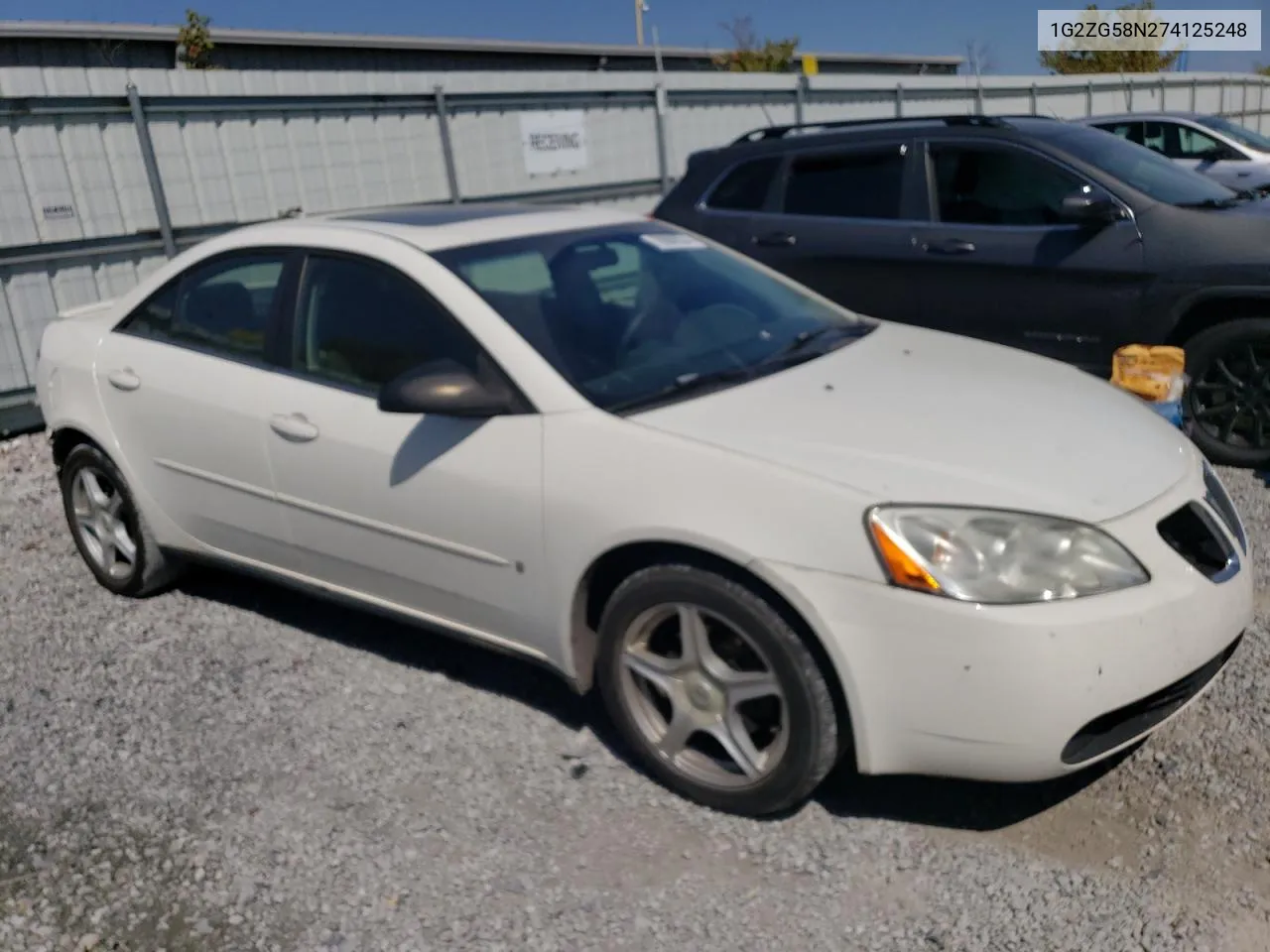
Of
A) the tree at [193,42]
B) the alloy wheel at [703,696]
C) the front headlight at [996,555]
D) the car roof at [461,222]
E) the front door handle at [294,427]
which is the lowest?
the alloy wheel at [703,696]

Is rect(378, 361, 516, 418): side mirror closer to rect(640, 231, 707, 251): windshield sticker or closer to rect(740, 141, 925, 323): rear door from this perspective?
rect(640, 231, 707, 251): windshield sticker

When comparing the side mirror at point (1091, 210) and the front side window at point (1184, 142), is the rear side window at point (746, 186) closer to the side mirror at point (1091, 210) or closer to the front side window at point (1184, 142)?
the side mirror at point (1091, 210)

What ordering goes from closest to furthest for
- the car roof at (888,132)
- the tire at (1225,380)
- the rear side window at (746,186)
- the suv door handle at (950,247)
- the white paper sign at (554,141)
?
the tire at (1225,380)
the suv door handle at (950,247)
the car roof at (888,132)
the rear side window at (746,186)
the white paper sign at (554,141)

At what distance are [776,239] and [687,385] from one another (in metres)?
3.74

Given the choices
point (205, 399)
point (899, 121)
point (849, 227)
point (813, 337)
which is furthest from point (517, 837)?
point (899, 121)

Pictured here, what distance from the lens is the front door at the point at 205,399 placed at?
12.9 ft

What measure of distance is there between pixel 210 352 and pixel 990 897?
304 centimetres

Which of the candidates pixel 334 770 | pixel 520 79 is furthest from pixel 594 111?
pixel 334 770

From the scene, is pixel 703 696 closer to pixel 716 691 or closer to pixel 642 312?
pixel 716 691

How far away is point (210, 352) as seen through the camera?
4.11m

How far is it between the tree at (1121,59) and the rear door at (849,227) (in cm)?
3314

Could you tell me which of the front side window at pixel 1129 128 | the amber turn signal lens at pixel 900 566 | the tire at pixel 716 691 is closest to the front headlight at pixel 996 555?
the amber turn signal lens at pixel 900 566

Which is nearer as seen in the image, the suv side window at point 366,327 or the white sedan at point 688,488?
the white sedan at point 688,488

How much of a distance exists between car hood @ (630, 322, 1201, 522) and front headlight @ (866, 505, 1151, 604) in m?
0.04
